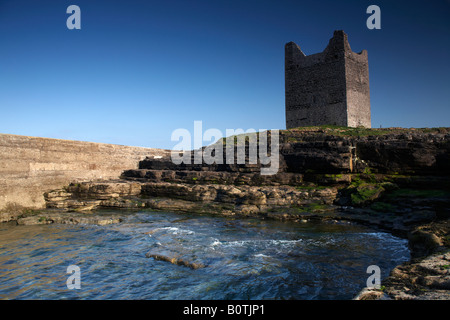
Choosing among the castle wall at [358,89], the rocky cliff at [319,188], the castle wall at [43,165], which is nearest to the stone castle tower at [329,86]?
the castle wall at [358,89]

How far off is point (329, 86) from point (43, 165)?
860 inches

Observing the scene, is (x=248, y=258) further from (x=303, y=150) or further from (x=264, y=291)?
(x=303, y=150)

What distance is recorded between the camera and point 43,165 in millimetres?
11016

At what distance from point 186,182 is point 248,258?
7.68 metres

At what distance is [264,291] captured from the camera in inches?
156

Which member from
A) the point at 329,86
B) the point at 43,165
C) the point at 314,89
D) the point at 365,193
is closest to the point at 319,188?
the point at 365,193

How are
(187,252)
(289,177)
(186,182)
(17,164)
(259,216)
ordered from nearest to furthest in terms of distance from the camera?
(187,252) < (259,216) < (17,164) < (289,177) < (186,182)

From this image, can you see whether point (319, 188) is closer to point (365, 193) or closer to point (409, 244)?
point (365, 193)

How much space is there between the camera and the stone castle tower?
75.9 ft

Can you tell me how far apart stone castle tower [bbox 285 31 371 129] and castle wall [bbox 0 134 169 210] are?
17531 millimetres

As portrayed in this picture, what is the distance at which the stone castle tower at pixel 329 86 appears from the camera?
23.1 meters

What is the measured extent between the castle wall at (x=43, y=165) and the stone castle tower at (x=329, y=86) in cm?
1753
